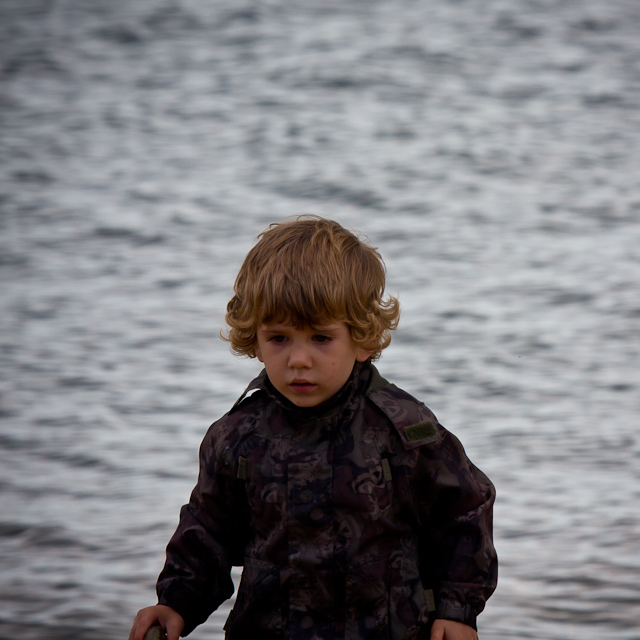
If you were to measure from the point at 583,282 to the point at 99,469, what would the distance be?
250 cm

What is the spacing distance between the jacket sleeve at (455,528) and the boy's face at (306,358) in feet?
0.56

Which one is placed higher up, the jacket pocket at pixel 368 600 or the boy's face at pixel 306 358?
the boy's face at pixel 306 358

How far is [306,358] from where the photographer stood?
1479 mm

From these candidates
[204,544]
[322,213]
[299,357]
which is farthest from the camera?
[322,213]

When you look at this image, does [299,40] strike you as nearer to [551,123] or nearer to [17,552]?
[551,123]

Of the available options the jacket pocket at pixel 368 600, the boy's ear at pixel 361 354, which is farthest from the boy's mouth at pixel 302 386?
the jacket pocket at pixel 368 600

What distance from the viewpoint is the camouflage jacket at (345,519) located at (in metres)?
1.49

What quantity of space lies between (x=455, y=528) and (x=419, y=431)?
6.1 inches

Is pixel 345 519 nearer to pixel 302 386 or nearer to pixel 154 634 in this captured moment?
pixel 302 386

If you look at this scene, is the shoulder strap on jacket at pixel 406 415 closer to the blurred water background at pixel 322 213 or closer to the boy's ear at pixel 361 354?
the boy's ear at pixel 361 354

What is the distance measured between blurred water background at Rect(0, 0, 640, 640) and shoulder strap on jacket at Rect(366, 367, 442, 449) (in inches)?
40.3

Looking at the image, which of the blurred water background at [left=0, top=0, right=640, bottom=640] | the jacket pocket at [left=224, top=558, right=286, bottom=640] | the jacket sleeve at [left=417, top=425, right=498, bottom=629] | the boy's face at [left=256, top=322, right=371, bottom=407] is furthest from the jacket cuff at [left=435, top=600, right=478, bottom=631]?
the blurred water background at [left=0, top=0, right=640, bottom=640]

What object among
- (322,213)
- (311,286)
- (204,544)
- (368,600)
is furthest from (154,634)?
(322,213)

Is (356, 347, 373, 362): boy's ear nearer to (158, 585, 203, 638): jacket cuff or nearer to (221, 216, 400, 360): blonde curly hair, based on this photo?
(221, 216, 400, 360): blonde curly hair
